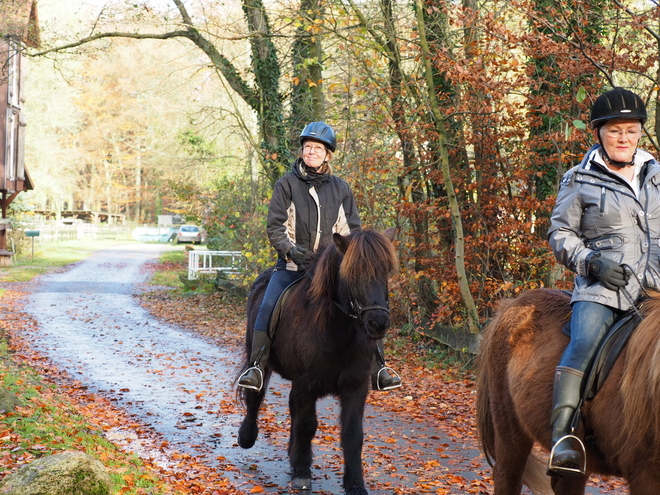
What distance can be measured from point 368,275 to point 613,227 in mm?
1958

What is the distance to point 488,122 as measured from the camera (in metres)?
11.0

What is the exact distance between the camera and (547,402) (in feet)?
14.0

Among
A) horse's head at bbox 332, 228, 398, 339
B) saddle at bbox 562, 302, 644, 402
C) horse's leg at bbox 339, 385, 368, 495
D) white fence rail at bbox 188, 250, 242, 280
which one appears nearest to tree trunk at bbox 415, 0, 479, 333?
horse's head at bbox 332, 228, 398, 339

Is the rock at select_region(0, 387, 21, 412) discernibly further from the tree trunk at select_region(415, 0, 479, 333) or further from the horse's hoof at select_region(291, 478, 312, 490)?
the tree trunk at select_region(415, 0, 479, 333)

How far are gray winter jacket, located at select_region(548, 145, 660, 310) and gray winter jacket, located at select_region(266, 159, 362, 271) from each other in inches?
101

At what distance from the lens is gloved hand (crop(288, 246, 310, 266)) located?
622 cm

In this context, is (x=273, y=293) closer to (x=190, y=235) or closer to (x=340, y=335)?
(x=340, y=335)

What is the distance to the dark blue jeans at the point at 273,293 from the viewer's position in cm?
633

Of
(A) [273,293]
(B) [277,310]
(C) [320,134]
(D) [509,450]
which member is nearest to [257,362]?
(B) [277,310]

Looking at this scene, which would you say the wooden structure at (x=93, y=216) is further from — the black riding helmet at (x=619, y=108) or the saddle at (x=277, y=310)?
the black riding helmet at (x=619, y=108)

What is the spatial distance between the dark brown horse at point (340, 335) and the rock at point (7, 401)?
2.88 metres

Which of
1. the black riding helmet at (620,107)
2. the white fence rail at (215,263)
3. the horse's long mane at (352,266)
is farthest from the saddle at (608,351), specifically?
the white fence rail at (215,263)

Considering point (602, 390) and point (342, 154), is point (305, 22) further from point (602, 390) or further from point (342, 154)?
point (602, 390)

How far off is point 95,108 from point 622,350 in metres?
64.7
